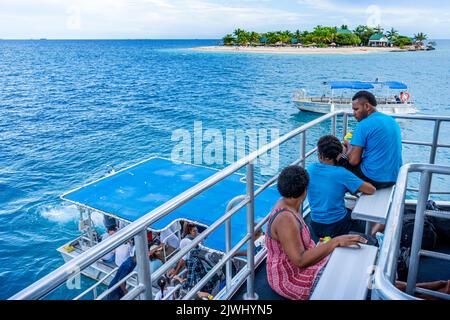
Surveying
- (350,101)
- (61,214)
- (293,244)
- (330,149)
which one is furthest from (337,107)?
(293,244)

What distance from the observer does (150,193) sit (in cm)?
857

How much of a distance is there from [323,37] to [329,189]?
464 feet

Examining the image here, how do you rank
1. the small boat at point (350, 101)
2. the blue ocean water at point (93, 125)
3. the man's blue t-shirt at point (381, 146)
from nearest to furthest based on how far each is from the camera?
the man's blue t-shirt at point (381, 146) < the blue ocean water at point (93, 125) < the small boat at point (350, 101)

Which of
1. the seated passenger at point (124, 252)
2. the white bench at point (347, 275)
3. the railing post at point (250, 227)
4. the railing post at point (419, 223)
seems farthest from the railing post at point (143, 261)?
the seated passenger at point (124, 252)

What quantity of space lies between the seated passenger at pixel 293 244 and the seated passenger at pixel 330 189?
0.74 metres

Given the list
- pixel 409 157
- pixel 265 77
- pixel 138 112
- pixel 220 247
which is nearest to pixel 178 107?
pixel 138 112

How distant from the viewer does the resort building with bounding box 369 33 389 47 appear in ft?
454

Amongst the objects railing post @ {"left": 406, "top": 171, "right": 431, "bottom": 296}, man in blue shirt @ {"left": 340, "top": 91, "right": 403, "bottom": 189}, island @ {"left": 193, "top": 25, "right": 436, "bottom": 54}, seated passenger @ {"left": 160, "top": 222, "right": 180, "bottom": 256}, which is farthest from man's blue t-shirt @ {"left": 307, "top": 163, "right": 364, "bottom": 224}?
island @ {"left": 193, "top": 25, "right": 436, "bottom": 54}

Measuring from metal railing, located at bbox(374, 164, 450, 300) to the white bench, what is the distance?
26 centimetres

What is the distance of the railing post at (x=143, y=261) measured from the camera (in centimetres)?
170

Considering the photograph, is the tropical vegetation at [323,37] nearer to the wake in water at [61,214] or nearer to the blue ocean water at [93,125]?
the blue ocean water at [93,125]

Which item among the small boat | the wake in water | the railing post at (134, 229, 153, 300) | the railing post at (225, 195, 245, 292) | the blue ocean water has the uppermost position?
the railing post at (134, 229, 153, 300)

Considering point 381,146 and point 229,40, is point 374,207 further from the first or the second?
point 229,40

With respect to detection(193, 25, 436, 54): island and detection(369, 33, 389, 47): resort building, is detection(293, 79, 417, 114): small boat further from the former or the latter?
detection(369, 33, 389, 47): resort building
